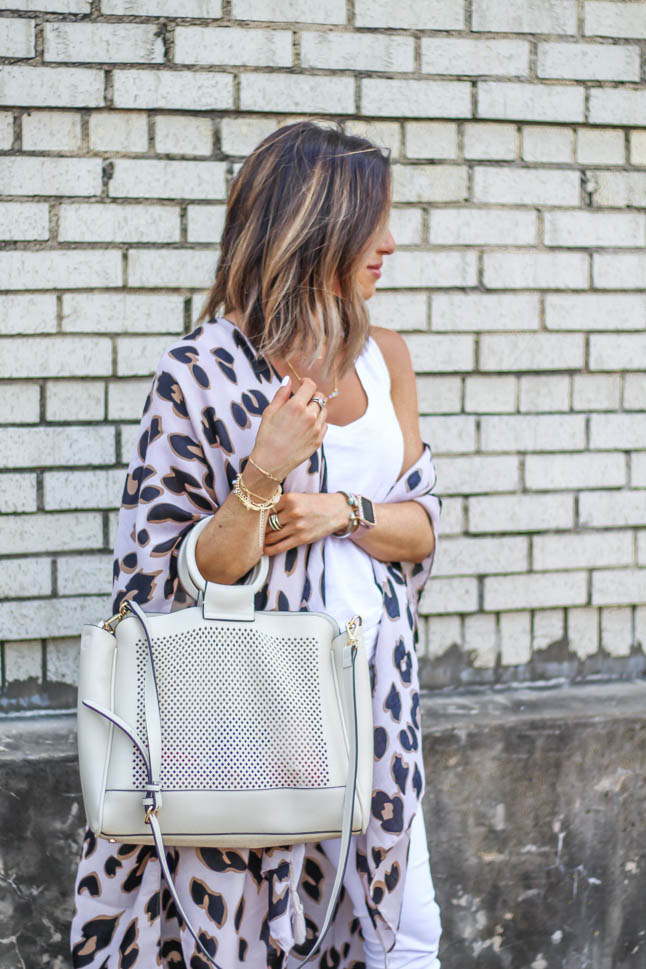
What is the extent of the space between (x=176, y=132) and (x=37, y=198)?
1.57 feet

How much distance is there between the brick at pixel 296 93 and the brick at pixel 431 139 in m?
0.22

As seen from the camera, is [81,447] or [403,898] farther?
[81,447]

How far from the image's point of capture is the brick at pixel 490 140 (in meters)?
3.17

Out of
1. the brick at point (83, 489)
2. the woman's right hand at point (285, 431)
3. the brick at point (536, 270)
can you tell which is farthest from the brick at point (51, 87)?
the woman's right hand at point (285, 431)

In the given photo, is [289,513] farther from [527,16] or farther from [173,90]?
[527,16]

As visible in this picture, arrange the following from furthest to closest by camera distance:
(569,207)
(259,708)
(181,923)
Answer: (569,207)
(181,923)
(259,708)

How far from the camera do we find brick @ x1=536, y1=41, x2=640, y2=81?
10.5ft

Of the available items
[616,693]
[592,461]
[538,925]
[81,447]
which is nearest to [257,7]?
[81,447]

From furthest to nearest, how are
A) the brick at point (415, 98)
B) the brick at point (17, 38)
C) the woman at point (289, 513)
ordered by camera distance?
the brick at point (415, 98)
the brick at point (17, 38)
the woman at point (289, 513)

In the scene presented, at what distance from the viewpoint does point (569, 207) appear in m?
3.27

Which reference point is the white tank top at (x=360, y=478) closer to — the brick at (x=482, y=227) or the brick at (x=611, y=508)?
the brick at (x=482, y=227)

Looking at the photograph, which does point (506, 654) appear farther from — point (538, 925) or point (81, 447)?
point (81, 447)

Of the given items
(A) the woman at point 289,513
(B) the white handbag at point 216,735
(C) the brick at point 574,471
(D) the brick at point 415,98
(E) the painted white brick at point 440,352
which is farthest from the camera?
(C) the brick at point 574,471

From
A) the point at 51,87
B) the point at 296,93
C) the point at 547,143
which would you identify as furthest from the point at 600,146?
the point at 51,87
